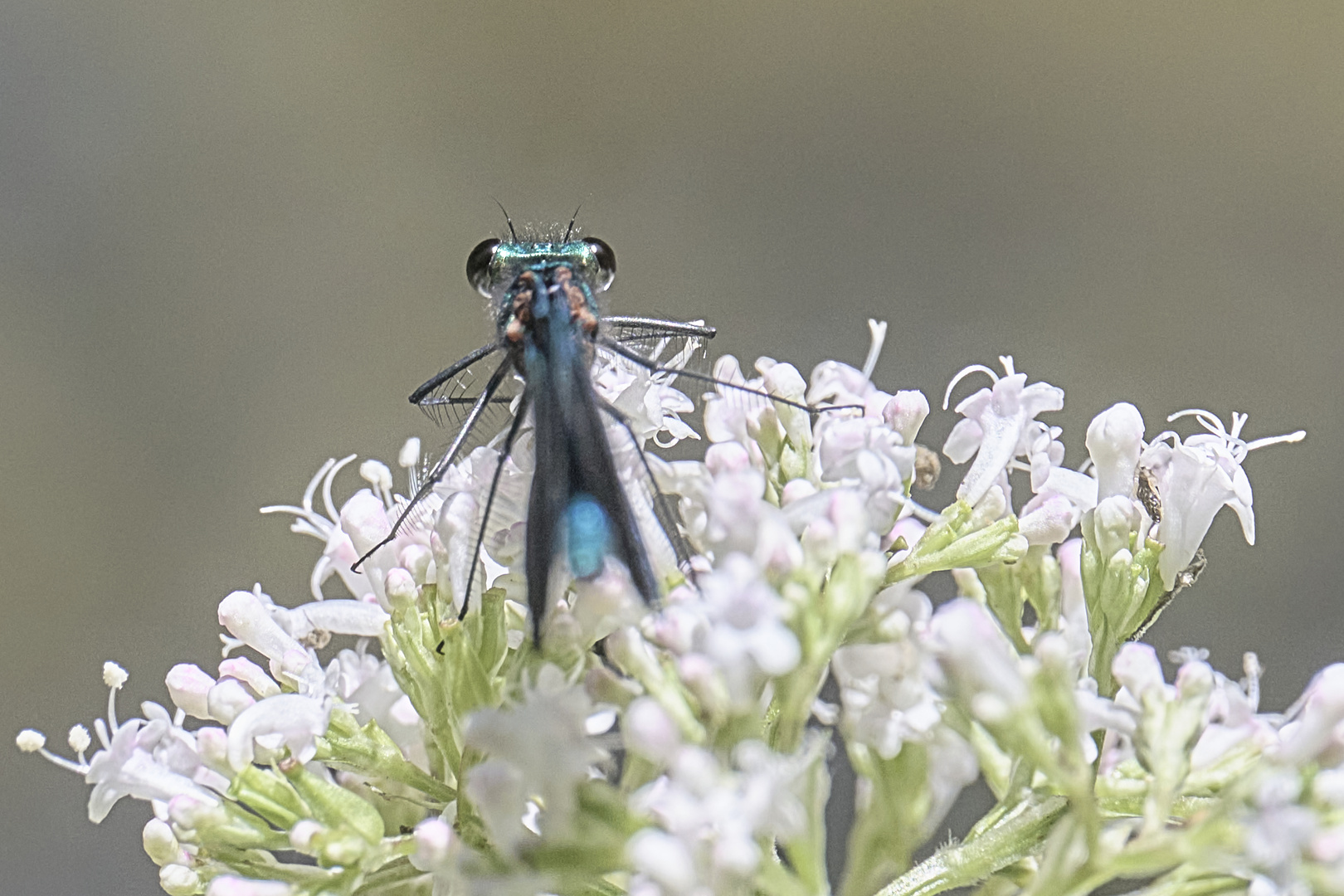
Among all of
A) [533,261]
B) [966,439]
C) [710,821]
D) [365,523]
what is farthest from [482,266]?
[710,821]

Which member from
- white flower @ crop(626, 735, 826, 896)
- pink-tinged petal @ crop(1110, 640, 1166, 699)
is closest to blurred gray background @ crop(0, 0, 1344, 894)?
pink-tinged petal @ crop(1110, 640, 1166, 699)

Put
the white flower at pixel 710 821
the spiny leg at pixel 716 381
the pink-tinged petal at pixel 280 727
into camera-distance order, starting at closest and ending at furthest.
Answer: the white flower at pixel 710 821
the pink-tinged petal at pixel 280 727
the spiny leg at pixel 716 381

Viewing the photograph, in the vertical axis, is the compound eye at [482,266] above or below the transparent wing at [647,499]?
above

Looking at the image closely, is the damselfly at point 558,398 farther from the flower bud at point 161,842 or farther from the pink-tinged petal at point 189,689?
the flower bud at point 161,842

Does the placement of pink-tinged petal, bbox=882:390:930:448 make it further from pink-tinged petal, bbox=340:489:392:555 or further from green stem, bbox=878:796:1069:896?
pink-tinged petal, bbox=340:489:392:555

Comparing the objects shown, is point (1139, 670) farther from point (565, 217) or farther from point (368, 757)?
point (565, 217)

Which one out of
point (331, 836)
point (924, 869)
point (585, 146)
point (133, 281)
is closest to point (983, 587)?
point (924, 869)

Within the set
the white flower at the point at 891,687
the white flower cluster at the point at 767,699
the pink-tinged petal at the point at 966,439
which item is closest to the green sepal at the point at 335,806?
the white flower cluster at the point at 767,699

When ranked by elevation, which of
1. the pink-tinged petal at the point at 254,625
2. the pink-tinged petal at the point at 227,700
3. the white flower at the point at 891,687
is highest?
the pink-tinged petal at the point at 254,625
